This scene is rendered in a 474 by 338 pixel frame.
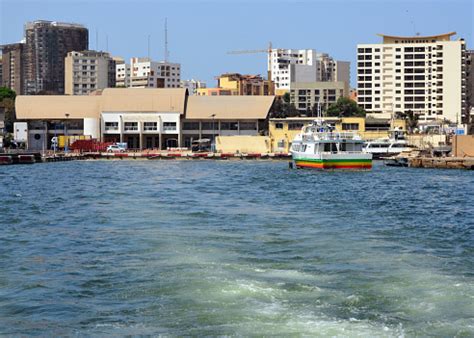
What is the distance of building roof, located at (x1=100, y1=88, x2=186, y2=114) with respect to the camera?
343 feet

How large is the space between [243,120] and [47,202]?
228ft

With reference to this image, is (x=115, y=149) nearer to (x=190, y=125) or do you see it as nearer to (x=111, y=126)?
(x=111, y=126)

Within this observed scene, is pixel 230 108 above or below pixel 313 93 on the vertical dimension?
below

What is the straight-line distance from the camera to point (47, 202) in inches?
1435

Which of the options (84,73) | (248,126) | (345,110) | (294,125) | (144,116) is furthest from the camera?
(84,73)

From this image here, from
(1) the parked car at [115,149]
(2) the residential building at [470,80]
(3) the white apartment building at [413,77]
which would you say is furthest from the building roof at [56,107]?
(2) the residential building at [470,80]

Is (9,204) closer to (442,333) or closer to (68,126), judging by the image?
(442,333)

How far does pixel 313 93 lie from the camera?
172250mm

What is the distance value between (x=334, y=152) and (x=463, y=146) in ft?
63.4

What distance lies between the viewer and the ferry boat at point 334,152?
5969cm

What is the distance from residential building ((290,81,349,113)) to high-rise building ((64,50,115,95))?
1928 inches

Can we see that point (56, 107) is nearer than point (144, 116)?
No

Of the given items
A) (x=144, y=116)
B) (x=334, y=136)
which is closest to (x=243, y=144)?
(x=144, y=116)

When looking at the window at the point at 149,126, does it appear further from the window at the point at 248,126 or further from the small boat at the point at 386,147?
the small boat at the point at 386,147
